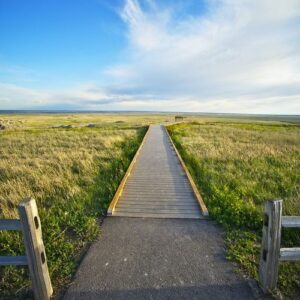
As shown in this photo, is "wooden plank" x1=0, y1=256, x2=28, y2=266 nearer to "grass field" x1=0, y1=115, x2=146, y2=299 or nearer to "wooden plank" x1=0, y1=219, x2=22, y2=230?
"wooden plank" x1=0, y1=219, x2=22, y2=230

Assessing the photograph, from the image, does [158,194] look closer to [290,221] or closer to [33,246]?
[290,221]

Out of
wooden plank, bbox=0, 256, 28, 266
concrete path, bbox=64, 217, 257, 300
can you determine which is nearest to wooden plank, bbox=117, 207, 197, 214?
concrete path, bbox=64, 217, 257, 300

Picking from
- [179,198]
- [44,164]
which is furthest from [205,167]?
[44,164]

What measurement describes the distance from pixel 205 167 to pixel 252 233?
18.0ft

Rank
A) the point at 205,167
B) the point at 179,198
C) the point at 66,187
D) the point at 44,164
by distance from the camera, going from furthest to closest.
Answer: the point at 44,164
the point at 205,167
the point at 66,187
the point at 179,198

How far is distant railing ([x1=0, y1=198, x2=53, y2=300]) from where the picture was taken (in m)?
2.61

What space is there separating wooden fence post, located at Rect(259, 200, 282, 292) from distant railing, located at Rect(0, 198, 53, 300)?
2840mm

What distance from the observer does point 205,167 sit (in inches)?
393

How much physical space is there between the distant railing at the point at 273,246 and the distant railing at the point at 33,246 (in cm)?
284

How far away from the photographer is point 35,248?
2.72 m

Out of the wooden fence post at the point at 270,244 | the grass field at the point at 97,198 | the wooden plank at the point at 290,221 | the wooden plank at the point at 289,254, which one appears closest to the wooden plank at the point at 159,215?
the grass field at the point at 97,198

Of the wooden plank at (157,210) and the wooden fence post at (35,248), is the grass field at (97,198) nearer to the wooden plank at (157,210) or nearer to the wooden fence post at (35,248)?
the wooden fence post at (35,248)

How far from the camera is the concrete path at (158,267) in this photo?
10.0ft

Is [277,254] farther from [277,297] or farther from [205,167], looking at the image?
[205,167]
